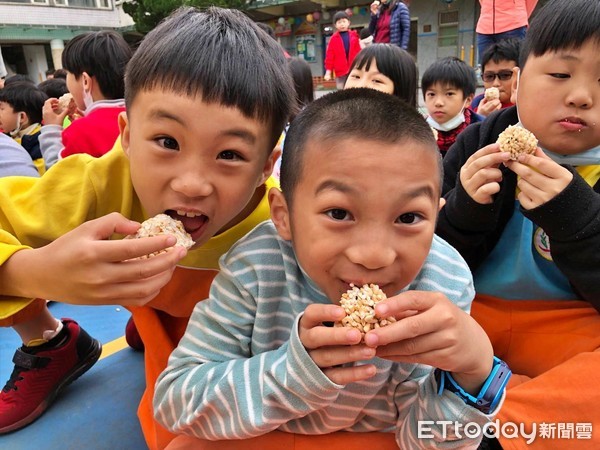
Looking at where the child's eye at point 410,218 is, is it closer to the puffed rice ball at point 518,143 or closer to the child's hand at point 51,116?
the puffed rice ball at point 518,143

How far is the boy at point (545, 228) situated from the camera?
1.07 m

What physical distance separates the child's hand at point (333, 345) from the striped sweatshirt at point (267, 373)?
9 centimetres

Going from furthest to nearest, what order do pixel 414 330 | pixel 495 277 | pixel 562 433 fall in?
pixel 495 277, pixel 562 433, pixel 414 330

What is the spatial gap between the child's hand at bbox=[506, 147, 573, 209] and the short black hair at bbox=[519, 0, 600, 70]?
0.33m

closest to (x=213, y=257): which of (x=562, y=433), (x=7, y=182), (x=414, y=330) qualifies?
(x=7, y=182)

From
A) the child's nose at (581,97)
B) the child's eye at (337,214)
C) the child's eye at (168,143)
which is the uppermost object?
the child's nose at (581,97)

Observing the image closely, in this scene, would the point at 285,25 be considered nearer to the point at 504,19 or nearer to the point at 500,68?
the point at 504,19

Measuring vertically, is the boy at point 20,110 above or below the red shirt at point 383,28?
below

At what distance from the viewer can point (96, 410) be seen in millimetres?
1515

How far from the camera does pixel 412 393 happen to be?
99 centimetres

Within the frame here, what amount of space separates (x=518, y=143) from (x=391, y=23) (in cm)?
572

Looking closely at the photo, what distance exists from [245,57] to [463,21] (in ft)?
45.5

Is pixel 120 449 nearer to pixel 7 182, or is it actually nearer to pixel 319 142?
pixel 7 182

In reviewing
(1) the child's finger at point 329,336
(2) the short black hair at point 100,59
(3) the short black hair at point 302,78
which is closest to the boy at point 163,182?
(1) the child's finger at point 329,336
